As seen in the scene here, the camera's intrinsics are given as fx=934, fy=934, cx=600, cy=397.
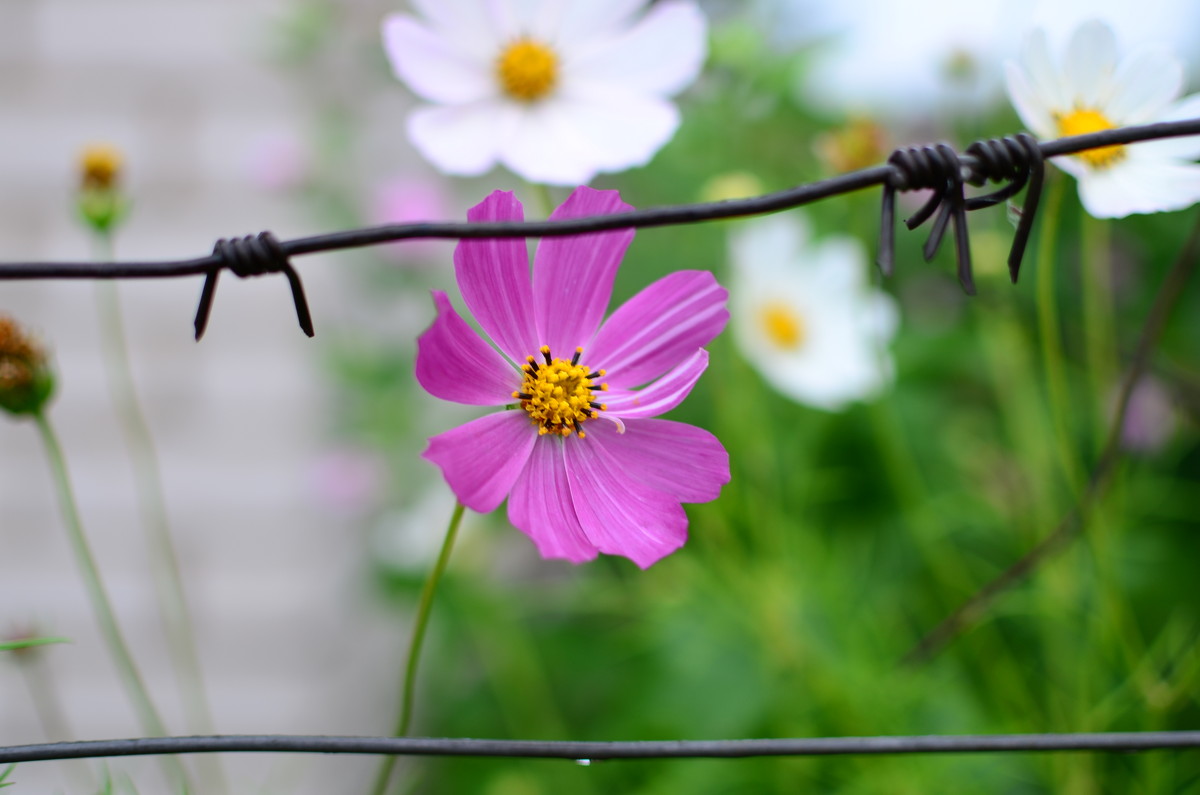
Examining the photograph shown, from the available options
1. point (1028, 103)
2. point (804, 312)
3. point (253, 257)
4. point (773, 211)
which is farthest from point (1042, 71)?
point (804, 312)

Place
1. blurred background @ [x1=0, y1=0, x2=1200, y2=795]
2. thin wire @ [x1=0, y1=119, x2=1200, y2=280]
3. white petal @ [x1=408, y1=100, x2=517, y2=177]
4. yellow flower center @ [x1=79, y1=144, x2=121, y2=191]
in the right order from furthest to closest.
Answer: blurred background @ [x1=0, y1=0, x2=1200, y2=795]
yellow flower center @ [x1=79, y1=144, x2=121, y2=191]
white petal @ [x1=408, y1=100, x2=517, y2=177]
thin wire @ [x1=0, y1=119, x2=1200, y2=280]

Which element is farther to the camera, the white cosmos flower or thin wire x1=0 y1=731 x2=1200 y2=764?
the white cosmos flower

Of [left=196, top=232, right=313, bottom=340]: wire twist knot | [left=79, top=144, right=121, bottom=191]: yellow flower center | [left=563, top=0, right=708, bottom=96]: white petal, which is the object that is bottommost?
[left=196, top=232, right=313, bottom=340]: wire twist knot

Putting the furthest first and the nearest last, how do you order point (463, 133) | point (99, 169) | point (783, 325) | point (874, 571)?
point (874, 571), point (783, 325), point (99, 169), point (463, 133)

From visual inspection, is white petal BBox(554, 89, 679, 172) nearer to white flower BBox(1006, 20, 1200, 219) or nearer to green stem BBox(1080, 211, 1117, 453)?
white flower BBox(1006, 20, 1200, 219)

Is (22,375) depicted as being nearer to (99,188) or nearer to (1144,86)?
(99,188)

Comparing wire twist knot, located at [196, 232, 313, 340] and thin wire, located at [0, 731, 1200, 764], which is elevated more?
wire twist knot, located at [196, 232, 313, 340]

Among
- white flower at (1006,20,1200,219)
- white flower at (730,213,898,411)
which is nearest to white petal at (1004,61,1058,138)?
white flower at (1006,20,1200,219)
